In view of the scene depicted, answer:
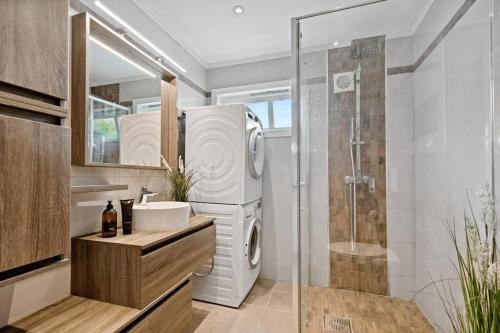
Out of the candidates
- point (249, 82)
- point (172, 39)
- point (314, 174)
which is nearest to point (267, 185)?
point (314, 174)

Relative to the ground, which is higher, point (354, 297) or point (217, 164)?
point (217, 164)

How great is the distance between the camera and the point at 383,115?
178 cm

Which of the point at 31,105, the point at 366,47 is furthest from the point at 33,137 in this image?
the point at 366,47

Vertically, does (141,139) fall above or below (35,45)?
below

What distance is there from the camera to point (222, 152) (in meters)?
2.11

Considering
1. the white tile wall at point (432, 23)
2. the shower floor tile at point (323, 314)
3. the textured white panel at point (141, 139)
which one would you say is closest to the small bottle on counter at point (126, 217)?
the textured white panel at point (141, 139)

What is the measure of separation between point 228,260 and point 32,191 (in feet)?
5.14

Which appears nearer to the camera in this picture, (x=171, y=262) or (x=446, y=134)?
(x=171, y=262)

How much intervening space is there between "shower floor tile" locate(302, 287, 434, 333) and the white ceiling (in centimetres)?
188

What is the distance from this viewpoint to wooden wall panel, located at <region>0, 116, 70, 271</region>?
0.71 metres

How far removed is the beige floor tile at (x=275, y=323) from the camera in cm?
178

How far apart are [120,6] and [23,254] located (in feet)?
5.65

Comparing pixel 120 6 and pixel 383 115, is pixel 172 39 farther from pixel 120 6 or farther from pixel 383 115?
pixel 383 115

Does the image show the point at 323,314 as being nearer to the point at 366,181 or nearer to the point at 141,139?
the point at 366,181
